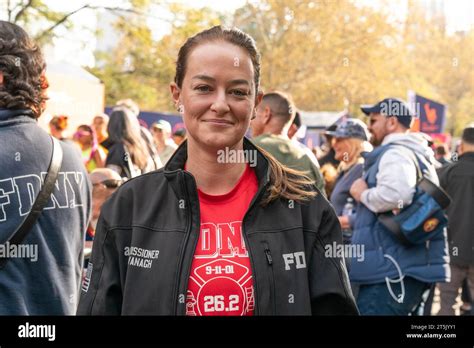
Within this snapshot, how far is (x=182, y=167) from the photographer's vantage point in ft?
7.20

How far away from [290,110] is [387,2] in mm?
26861

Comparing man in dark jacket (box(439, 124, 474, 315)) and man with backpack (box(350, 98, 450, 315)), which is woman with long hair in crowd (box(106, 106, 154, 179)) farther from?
man in dark jacket (box(439, 124, 474, 315))

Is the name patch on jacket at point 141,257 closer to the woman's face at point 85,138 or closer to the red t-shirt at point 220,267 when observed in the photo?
the red t-shirt at point 220,267

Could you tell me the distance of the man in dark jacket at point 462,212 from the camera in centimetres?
665

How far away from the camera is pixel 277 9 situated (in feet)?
94.8

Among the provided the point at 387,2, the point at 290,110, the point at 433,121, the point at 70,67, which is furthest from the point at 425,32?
the point at 290,110

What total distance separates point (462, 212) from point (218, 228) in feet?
17.2


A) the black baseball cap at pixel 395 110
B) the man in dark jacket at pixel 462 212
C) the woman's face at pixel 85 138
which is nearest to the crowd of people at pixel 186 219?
the black baseball cap at pixel 395 110

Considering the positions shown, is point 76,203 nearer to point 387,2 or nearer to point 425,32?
point 387,2

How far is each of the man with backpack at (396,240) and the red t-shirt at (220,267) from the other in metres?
2.54

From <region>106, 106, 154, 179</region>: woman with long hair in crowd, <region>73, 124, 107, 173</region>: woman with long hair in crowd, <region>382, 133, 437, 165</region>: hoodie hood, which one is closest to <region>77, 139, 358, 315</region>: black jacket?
<region>382, 133, 437, 165</region>: hoodie hood

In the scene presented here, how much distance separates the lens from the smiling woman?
199cm

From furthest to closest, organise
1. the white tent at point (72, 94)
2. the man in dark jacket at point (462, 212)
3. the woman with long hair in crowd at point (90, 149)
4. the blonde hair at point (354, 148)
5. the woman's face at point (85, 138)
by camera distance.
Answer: the white tent at point (72, 94) < the woman's face at point (85, 138) < the man in dark jacket at point (462, 212) < the woman with long hair in crowd at point (90, 149) < the blonde hair at point (354, 148)

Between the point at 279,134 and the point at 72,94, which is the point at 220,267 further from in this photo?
the point at 72,94
